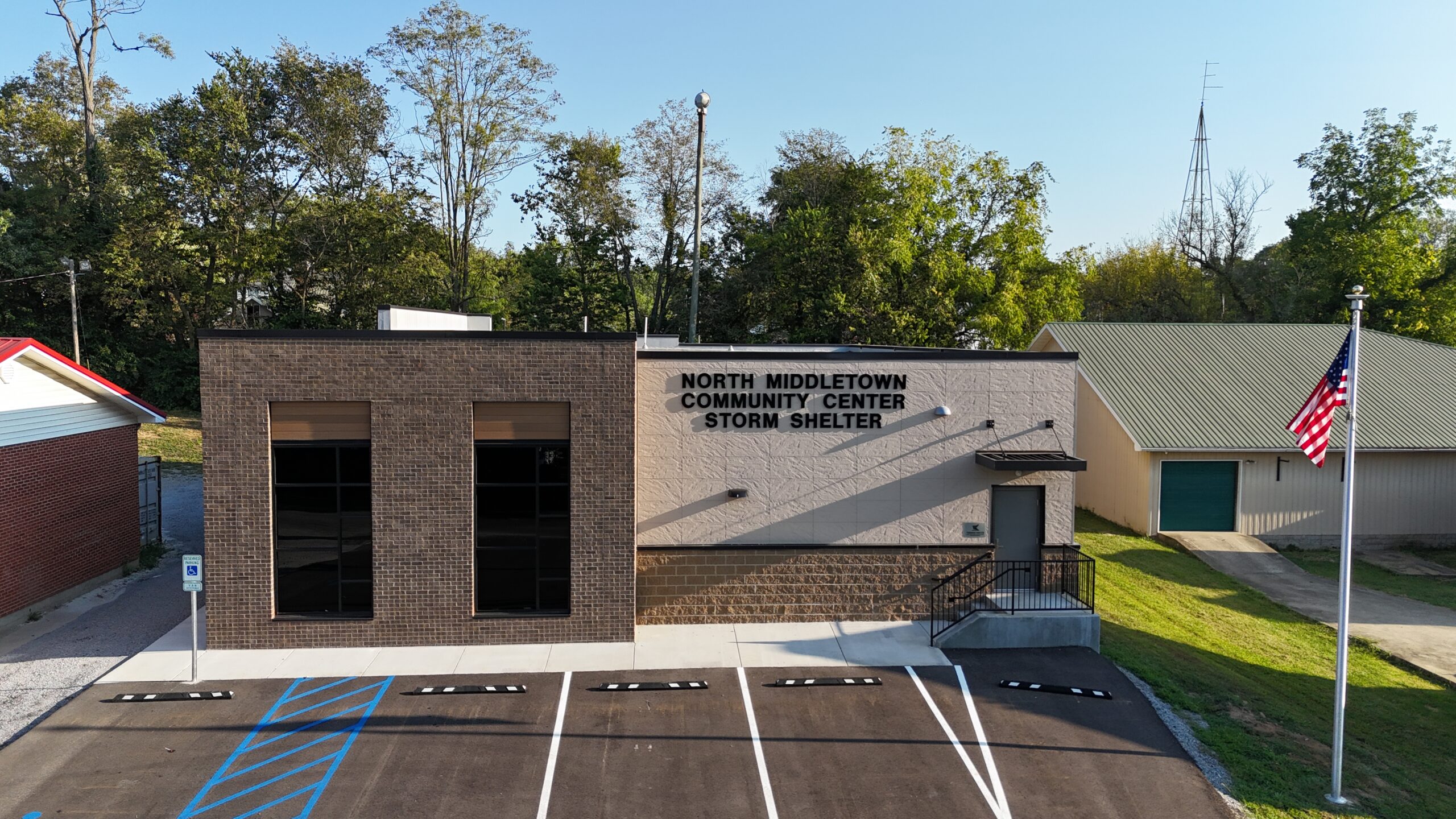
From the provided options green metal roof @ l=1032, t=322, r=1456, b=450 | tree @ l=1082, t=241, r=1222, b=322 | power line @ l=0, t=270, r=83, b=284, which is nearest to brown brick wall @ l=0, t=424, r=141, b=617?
power line @ l=0, t=270, r=83, b=284

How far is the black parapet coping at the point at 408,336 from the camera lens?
14.0 m

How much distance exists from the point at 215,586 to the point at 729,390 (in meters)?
9.08

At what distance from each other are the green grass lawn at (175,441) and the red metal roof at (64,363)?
457 inches

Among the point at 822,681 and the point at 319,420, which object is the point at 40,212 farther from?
the point at 822,681

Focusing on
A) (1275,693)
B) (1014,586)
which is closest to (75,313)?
(1014,586)

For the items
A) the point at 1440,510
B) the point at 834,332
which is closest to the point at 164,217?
the point at 834,332

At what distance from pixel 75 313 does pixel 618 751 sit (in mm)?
32006

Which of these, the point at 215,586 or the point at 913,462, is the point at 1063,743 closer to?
the point at 913,462

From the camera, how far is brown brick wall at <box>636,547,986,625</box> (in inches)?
621

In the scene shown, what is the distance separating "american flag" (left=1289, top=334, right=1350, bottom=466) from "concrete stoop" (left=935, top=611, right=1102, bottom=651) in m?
4.72

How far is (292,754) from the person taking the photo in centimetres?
1105

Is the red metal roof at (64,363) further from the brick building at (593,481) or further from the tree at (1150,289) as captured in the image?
the tree at (1150,289)

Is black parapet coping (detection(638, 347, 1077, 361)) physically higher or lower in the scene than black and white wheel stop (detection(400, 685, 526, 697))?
higher

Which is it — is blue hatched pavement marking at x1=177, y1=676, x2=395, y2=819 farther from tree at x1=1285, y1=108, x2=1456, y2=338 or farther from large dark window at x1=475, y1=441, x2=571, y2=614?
tree at x1=1285, y1=108, x2=1456, y2=338
